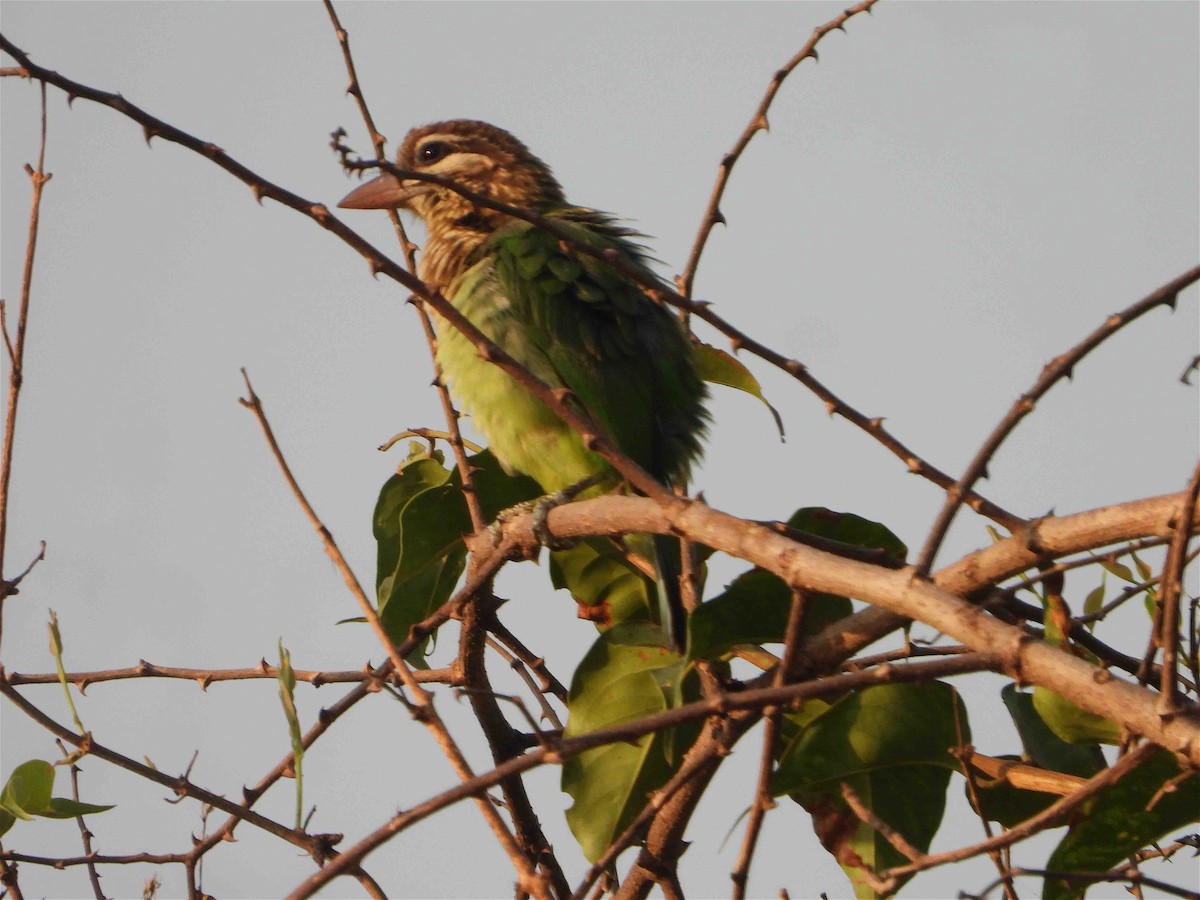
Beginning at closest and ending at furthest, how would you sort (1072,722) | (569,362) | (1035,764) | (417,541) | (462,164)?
1. (1072,722)
2. (1035,764)
3. (417,541)
4. (569,362)
5. (462,164)

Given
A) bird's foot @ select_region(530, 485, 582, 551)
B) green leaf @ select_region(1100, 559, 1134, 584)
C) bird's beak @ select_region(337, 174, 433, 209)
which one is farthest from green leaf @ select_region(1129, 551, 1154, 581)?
bird's beak @ select_region(337, 174, 433, 209)

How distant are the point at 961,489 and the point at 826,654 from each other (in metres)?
0.41

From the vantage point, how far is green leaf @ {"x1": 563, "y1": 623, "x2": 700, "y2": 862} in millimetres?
2322

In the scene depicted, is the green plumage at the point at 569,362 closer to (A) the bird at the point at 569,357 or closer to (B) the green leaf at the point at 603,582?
(A) the bird at the point at 569,357

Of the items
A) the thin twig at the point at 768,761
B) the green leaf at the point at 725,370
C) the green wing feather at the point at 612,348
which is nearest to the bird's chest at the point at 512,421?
the green wing feather at the point at 612,348

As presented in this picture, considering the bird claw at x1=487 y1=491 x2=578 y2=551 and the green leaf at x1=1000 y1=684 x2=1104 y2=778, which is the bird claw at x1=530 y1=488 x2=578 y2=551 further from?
the green leaf at x1=1000 y1=684 x2=1104 y2=778

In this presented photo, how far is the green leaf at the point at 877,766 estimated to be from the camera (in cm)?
218

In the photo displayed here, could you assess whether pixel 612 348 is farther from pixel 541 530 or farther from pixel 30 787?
pixel 30 787

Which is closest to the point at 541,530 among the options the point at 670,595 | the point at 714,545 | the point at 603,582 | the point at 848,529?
the point at 670,595

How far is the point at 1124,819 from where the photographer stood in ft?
6.54

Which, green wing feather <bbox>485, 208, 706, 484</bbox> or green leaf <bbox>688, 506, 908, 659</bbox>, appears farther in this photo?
green wing feather <bbox>485, 208, 706, 484</bbox>

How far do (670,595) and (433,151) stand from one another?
2795 mm

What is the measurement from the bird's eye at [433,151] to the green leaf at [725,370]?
6.87 feet

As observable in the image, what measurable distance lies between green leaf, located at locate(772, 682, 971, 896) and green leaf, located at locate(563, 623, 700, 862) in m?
0.24
